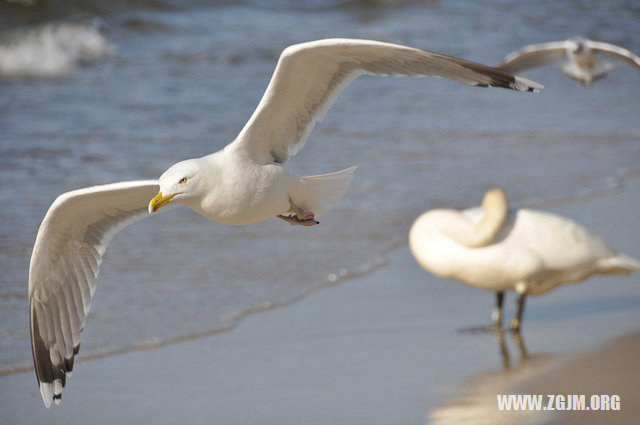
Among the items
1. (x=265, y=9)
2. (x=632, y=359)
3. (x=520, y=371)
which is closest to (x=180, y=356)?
(x=520, y=371)

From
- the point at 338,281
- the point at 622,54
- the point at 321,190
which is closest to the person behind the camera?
the point at 321,190

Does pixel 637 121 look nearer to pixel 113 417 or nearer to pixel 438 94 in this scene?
pixel 438 94

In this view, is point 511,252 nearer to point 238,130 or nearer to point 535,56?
point 535,56

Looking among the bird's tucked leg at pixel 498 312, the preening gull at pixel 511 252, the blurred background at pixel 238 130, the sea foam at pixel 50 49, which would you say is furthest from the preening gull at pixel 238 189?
the sea foam at pixel 50 49

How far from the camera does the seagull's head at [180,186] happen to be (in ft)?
13.7

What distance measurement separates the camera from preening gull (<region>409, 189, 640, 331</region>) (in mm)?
5852

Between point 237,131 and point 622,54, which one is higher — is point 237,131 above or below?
below

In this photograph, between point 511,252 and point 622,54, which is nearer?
point 511,252

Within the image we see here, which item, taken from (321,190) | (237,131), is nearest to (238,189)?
(321,190)

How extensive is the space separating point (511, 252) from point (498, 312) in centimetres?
33

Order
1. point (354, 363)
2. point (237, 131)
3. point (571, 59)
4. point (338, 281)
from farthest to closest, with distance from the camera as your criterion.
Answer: point (237, 131) → point (571, 59) → point (338, 281) → point (354, 363)

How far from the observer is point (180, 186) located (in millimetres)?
4180

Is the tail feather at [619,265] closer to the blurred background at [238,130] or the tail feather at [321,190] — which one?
the blurred background at [238,130]

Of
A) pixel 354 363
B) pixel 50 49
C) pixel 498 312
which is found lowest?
pixel 354 363
